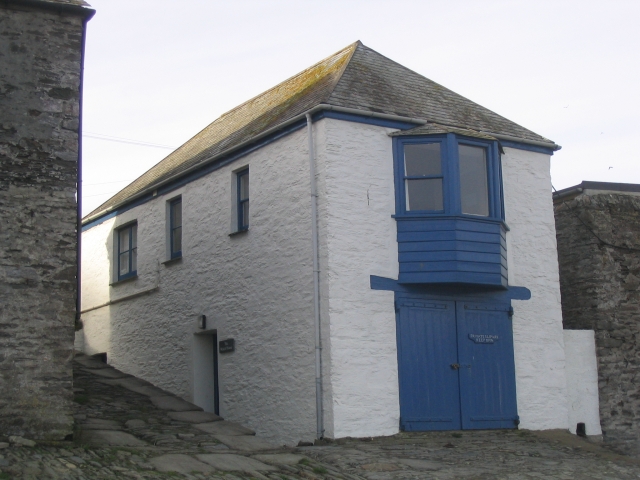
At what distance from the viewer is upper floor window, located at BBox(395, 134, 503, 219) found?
15172mm

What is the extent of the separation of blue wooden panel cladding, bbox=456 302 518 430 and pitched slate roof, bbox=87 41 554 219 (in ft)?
10.3

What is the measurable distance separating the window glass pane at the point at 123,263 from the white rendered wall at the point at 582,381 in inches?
385

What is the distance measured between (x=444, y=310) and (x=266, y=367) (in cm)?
314

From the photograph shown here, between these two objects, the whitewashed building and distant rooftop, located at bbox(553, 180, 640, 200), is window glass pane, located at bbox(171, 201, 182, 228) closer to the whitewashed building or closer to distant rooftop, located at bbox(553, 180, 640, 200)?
the whitewashed building

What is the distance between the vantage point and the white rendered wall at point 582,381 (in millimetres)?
16562

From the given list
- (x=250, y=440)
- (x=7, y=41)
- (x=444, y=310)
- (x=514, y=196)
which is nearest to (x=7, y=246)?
(x=7, y=41)

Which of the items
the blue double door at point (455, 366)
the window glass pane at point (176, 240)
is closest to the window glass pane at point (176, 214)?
the window glass pane at point (176, 240)

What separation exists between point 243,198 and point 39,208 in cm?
533

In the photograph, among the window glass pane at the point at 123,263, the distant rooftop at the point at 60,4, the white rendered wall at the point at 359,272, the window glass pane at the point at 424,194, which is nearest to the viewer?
the distant rooftop at the point at 60,4

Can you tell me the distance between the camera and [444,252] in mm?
14953

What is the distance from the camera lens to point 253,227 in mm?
16500

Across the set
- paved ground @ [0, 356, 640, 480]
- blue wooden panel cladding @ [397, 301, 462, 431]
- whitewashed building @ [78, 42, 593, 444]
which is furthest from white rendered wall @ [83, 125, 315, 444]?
blue wooden panel cladding @ [397, 301, 462, 431]

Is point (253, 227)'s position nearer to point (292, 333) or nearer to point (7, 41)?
point (292, 333)

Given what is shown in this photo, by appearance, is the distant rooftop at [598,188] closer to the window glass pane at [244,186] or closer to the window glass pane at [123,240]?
the window glass pane at [244,186]
